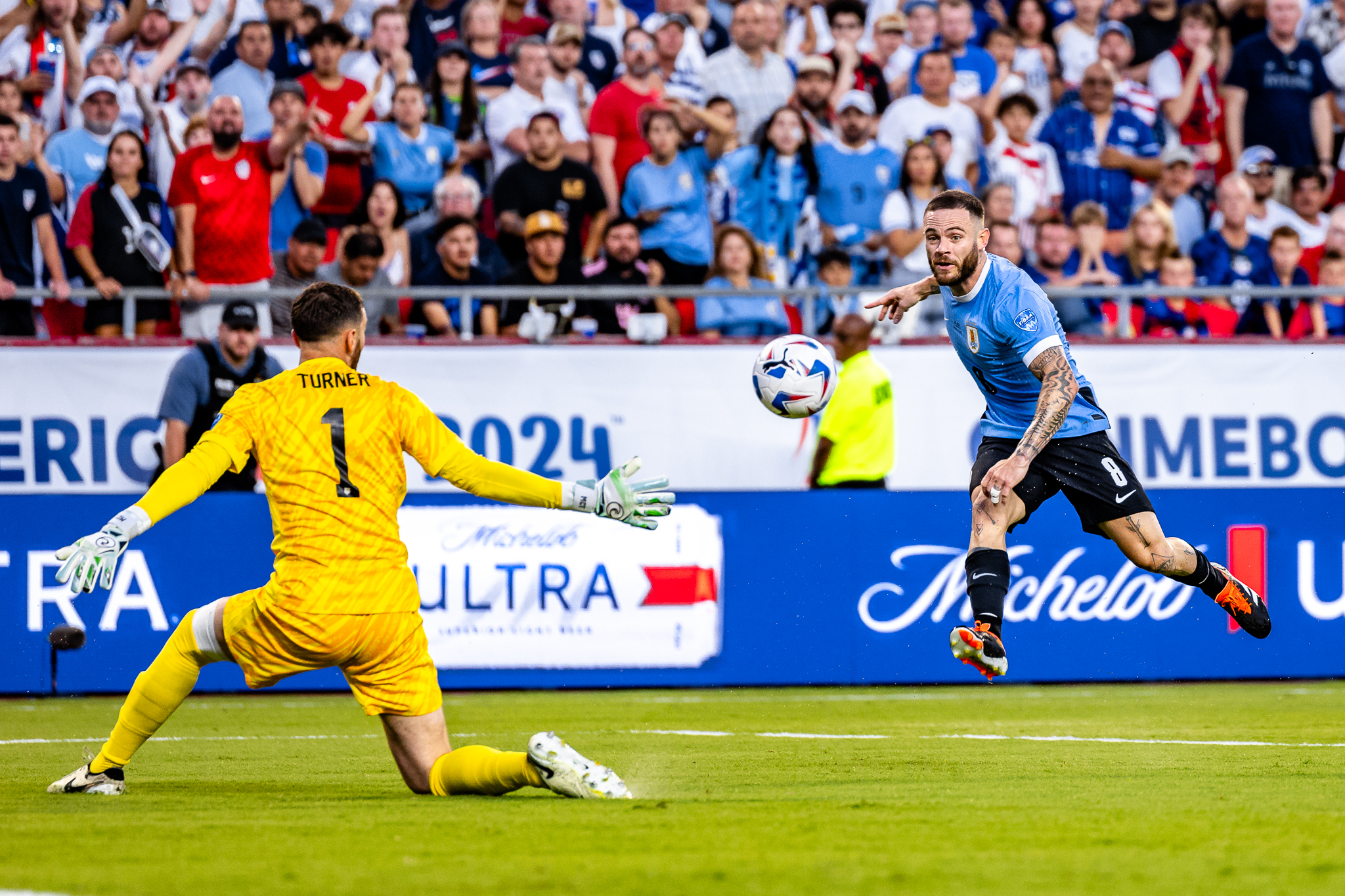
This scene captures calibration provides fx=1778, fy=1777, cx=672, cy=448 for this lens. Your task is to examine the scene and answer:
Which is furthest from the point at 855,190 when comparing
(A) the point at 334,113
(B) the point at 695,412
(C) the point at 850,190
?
(A) the point at 334,113

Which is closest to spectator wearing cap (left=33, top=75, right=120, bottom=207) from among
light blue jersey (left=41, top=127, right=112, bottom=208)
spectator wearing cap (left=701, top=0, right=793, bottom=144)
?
light blue jersey (left=41, top=127, right=112, bottom=208)

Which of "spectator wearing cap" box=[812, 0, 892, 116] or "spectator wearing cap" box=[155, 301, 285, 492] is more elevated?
"spectator wearing cap" box=[812, 0, 892, 116]

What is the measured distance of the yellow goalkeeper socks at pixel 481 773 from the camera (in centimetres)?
598

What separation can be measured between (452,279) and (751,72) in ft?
11.5

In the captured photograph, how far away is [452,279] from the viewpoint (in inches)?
548

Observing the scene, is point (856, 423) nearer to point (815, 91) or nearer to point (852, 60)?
point (815, 91)

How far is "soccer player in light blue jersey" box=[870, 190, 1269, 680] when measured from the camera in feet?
25.2

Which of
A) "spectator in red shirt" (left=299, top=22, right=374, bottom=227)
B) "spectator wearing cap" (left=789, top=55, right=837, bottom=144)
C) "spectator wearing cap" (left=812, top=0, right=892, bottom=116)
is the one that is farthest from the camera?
"spectator wearing cap" (left=812, top=0, right=892, bottom=116)

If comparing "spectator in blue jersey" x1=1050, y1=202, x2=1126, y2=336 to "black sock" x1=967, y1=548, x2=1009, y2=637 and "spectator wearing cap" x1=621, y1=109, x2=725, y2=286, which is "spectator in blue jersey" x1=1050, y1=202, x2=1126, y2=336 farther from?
"black sock" x1=967, y1=548, x2=1009, y2=637

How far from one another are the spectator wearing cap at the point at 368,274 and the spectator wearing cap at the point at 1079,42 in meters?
7.14

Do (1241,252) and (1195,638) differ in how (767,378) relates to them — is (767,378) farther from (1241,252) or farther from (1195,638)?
(1241,252)

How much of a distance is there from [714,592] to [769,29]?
223 inches

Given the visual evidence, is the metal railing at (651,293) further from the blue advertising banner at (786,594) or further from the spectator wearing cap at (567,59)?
the spectator wearing cap at (567,59)

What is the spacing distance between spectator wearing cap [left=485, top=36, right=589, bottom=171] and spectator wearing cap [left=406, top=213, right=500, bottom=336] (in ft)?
3.73
